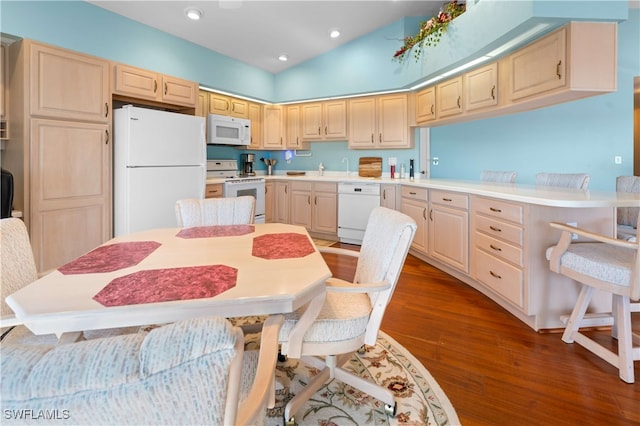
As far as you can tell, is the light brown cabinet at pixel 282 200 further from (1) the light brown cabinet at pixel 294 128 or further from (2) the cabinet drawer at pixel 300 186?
(1) the light brown cabinet at pixel 294 128

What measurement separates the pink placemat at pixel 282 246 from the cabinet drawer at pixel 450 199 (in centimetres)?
188

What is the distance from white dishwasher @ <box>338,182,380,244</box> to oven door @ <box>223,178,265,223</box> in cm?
115

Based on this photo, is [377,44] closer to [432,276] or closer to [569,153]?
[569,153]

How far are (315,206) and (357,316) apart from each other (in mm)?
3745

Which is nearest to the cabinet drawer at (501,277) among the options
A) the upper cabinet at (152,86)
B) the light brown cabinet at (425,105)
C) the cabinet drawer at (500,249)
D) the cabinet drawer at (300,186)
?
the cabinet drawer at (500,249)

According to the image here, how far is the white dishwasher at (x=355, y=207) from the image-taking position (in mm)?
4531

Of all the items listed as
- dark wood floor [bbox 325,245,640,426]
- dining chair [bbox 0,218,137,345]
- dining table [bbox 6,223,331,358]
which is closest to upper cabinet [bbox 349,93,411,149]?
dark wood floor [bbox 325,245,640,426]

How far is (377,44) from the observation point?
465 centimetres

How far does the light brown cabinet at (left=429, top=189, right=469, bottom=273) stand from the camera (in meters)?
3.08

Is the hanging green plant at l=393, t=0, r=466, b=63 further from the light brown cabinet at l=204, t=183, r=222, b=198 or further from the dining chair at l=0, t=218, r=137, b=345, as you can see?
the dining chair at l=0, t=218, r=137, b=345

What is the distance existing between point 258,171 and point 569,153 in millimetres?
4389

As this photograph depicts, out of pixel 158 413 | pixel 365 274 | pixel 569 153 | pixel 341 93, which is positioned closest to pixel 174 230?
pixel 365 274

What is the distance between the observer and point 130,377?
41 centimetres

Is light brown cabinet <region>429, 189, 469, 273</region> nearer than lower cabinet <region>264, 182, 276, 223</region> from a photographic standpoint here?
Yes
